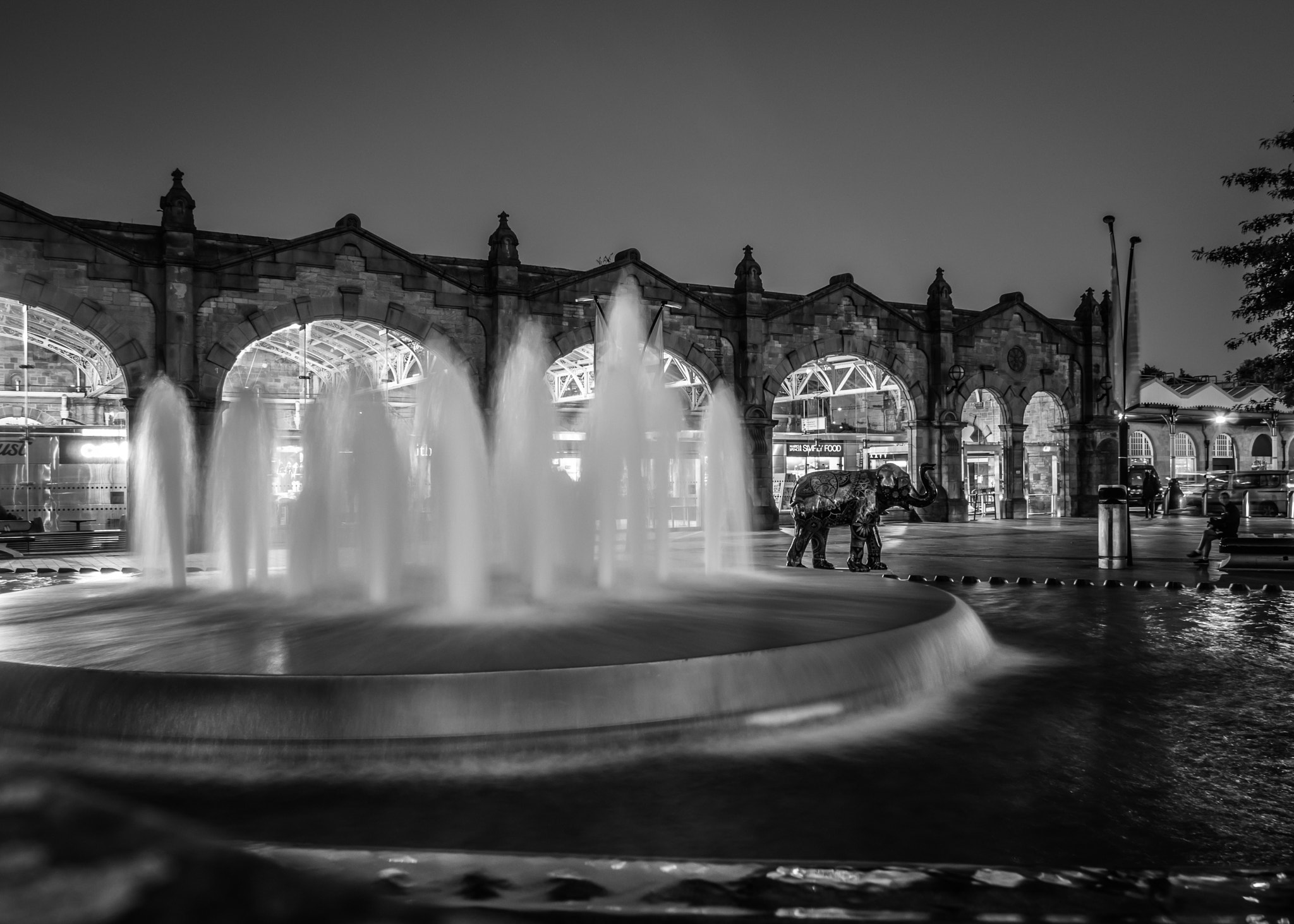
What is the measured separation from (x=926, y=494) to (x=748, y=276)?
15622mm

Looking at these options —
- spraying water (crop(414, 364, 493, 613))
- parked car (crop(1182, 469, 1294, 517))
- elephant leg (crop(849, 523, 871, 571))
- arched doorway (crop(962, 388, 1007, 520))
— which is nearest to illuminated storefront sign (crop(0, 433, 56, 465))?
spraying water (crop(414, 364, 493, 613))

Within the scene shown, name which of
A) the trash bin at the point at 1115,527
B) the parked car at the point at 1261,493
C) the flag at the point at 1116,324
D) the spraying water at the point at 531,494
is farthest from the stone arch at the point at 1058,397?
the spraying water at the point at 531,494

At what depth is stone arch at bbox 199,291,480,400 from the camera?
23.1m

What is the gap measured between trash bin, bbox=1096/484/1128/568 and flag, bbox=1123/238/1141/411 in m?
1.72

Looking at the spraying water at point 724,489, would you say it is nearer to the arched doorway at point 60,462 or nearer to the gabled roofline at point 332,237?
the gabled roofline at point 332,237

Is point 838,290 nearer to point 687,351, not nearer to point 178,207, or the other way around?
point 687,351

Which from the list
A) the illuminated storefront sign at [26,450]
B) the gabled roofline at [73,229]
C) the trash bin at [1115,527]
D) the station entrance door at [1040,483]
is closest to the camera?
the trash bin at [1115,527]

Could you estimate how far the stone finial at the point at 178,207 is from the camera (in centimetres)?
2256

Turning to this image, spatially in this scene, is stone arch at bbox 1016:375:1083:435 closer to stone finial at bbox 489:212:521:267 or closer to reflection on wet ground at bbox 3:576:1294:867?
stone finial at bbox 489:212:521:267

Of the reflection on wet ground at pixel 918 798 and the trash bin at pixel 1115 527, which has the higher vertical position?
the trash bin at pixel 1115 527

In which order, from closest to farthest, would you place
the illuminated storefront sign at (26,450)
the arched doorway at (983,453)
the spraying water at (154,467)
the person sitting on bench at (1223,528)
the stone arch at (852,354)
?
the person sitting on bench at (1223,528)
the spraying water at (154,467)
the illuminated storefront sign at (26,450)
the stone arch at (852,354)
the arched doorway at (983,453)

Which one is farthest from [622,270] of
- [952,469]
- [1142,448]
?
→ [1142,448]

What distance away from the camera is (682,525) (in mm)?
30672

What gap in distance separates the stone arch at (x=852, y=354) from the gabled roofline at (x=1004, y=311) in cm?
254
